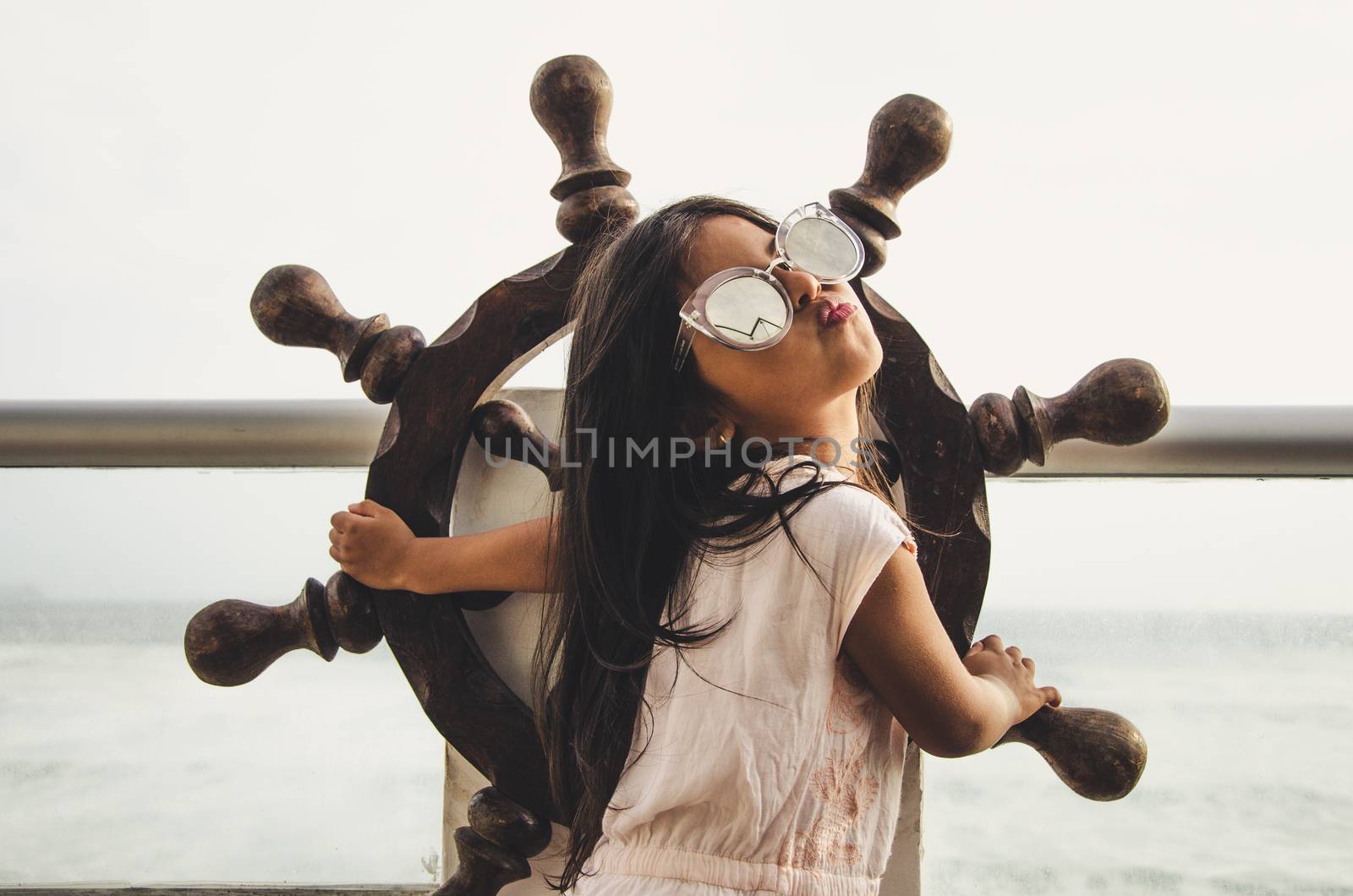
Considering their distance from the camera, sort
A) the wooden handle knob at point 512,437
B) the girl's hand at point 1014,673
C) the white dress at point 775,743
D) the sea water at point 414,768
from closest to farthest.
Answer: the white dress at point 775,743
the girl's hand at point 1014,673
the wooden handle knob at point 512,437
the sea water at point 414,768

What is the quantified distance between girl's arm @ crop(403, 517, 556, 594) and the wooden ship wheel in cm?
3

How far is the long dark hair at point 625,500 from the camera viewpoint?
2.55 ft

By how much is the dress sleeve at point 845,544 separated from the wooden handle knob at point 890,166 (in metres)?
0.26

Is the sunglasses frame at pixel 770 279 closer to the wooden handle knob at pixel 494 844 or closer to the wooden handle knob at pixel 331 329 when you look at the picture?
the wooden handle knob at pixel 331 329

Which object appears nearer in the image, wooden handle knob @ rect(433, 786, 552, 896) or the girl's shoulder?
the girl's shoulder

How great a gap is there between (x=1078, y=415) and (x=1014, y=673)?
0.67 feet

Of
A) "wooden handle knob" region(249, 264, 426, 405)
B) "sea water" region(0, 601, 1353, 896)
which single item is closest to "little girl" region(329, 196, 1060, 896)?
"wooden handle knob" region(249, 264, 426, 405)

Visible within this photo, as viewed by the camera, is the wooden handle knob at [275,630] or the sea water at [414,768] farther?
the sea water at [414,768]

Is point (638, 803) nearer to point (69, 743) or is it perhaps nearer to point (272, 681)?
point (272, 681)

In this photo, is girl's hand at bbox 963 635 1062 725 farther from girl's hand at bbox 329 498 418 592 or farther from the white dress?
girl's hand at bbox 329 498 418 592

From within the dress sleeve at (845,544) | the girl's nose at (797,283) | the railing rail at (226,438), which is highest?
the girl's nose at (797,283)

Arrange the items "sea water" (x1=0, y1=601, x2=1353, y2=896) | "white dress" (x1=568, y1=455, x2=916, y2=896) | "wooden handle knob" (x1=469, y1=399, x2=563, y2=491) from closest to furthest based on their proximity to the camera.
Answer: "white dress" (x1=568, y1=455, x2=916, y2=896), "wooden handle knob" (x1=469, y1=399, x2=563, y2=491), "sea water" (x1=0, y1=601, x2=1353, y2=896)

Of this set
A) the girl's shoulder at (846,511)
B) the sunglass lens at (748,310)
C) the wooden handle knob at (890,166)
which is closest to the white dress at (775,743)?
the girl's shoulder at (846,511)

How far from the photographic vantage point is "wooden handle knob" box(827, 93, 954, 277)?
2.78 feet
